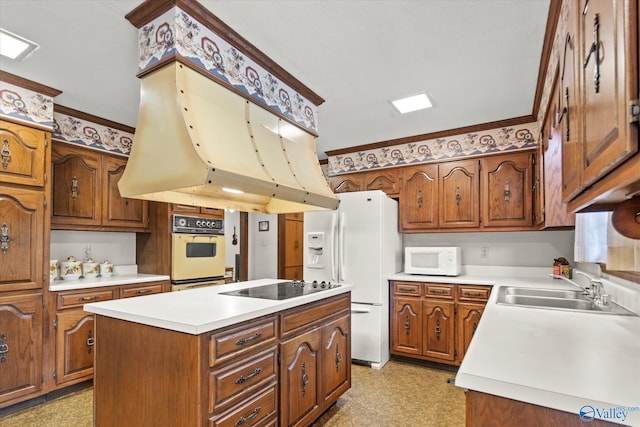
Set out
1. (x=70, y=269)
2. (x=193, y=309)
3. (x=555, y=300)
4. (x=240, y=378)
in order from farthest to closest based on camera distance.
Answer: (x=70, y=269) < (x=555, y=300) < (x=193, y=309) < (x=240, y=378)

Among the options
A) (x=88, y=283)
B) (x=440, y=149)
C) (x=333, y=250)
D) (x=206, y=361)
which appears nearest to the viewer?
(x=206, y=361)

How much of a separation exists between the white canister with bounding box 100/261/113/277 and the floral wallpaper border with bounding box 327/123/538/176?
2.76 meters

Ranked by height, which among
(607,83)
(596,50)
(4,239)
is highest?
(596,50)

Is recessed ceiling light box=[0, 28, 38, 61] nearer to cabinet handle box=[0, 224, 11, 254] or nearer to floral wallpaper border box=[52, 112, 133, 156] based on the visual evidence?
floral wallpaper border box=[52, 112, 133, 156]

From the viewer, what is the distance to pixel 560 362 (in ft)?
3.43

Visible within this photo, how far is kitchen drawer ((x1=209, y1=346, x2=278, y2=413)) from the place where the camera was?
5.05ft

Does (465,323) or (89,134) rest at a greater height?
(89,134)

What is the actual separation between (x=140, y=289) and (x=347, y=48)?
287 cm

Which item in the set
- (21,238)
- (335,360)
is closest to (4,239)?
(21,238)

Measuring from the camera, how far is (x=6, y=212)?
2.55 metres

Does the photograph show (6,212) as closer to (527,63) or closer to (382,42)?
(382,42)

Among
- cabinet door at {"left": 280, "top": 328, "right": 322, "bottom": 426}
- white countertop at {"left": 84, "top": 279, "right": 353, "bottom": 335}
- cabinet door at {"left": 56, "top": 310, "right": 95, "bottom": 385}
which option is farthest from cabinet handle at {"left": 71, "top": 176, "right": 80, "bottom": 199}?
cabinet door at {"left": 280, "top": 328, "right": 322, "bottom": 426}

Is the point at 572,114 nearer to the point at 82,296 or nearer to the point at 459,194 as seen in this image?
the point at 459,194

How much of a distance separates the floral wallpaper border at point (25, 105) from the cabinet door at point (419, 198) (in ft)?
11.3
